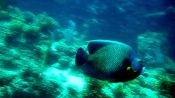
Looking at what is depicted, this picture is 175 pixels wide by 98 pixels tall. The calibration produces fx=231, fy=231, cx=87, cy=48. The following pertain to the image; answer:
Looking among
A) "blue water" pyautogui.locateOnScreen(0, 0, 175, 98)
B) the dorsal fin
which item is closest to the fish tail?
the dorsal fin

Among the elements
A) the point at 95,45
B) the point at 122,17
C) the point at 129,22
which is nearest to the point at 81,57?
the point at 95,45

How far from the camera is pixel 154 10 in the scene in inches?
541

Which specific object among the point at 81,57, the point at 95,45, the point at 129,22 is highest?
the point at 129,22

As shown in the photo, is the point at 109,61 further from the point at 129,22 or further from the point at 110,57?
the point at 129,22

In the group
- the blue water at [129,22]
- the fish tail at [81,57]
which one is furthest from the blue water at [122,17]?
the fish tail at [81,57]

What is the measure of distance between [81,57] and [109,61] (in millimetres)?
236

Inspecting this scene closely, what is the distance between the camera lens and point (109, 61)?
1.83m

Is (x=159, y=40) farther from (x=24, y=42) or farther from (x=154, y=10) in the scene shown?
(x=24, y=42)

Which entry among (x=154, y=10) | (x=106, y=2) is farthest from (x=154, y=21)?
(x=106, y=2)

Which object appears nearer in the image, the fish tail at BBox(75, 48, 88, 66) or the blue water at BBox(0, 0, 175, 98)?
the fish tail at BBox(75, 48, 88, 66)

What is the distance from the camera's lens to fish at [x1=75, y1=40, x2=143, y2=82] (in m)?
1.76

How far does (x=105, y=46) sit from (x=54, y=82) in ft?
11.6

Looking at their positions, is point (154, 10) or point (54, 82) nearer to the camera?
point (54, 82)

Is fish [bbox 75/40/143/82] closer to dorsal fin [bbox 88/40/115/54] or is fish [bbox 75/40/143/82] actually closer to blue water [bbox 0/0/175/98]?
dorsal fin [bbox 88/40/115/54]
